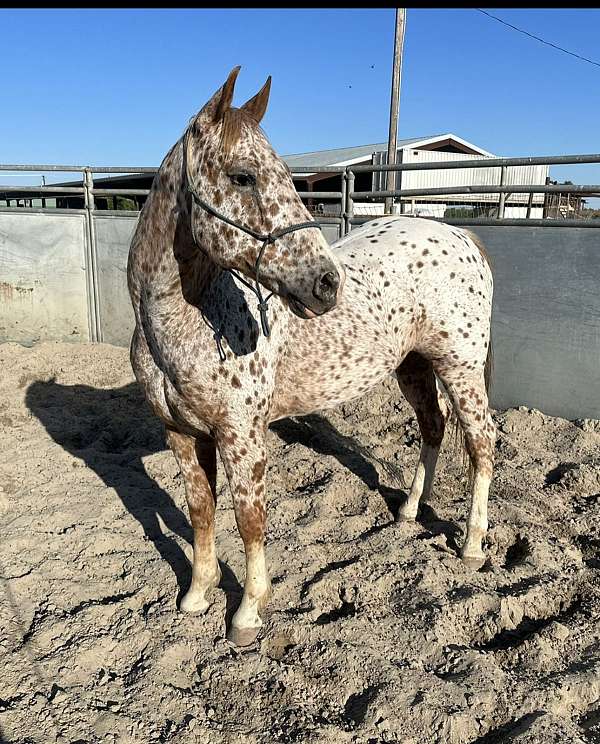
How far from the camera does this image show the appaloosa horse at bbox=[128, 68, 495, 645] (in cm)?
177

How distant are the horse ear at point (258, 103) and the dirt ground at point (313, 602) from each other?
6.60 feet

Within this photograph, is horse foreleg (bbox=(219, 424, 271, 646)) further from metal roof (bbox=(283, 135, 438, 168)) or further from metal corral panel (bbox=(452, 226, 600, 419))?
metal roof (bbox=(283, 135, 438, 168))

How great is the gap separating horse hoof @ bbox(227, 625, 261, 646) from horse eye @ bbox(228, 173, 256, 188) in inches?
69.9

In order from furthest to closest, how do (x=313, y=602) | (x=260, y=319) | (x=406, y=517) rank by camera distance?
(x=406, y=517)
(x=313, y=602)
(x=260, y=319)

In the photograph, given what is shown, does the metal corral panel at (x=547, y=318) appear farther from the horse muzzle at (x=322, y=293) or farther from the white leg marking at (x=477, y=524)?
the horse muzzle at (x=322, y=293)

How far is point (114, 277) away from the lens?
23.1ft

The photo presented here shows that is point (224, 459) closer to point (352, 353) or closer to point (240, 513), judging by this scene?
point (240, 513)

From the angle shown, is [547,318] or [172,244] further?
[547,318]

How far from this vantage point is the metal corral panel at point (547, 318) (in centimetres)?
440

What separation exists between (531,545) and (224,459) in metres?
1.76

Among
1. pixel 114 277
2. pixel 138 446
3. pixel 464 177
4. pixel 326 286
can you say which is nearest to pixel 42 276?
pixel 114 277

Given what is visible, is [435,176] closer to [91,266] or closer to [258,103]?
[91,266]

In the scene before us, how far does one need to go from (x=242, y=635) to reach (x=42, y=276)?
6057 mm

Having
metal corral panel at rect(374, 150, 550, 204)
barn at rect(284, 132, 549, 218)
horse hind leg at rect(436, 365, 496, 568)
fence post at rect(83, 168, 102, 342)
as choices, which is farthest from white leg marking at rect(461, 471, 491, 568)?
metal corral panel at rect(374, 150, 550, 204)
